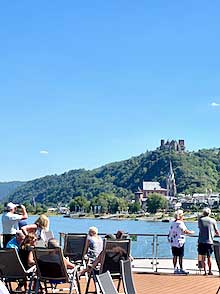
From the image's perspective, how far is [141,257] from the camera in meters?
12.4

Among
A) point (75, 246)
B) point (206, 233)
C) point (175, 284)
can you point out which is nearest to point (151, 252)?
point (206, 233)

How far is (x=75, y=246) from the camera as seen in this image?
29.4 ft

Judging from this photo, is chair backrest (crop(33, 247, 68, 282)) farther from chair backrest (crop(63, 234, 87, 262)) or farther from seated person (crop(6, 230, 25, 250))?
chair backrest (crop(63, 234, 87, 262))

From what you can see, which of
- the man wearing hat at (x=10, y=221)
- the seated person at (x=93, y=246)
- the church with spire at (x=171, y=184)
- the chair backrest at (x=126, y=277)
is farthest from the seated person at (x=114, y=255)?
the church with spire at (x=171, y=184)

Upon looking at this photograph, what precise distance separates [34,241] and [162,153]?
146 metres

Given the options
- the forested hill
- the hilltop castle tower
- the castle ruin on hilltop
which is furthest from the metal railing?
the castle ruin on hilltop

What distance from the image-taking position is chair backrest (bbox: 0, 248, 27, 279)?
6691 mm

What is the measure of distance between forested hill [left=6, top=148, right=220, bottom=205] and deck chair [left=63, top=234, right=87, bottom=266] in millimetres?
119216

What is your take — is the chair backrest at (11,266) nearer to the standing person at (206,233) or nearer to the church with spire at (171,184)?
the standing person at (206,233)

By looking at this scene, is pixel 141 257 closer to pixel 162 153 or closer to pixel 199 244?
pixel 199 244

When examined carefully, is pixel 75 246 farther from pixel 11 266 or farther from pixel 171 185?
pixel 171 185

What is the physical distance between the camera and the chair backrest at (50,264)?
6.65 meters

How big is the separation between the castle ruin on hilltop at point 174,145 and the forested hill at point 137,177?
198 inches

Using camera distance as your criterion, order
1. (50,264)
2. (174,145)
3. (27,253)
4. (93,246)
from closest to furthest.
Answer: (50,264)
(27,253)
(93,246)
(174,145)
